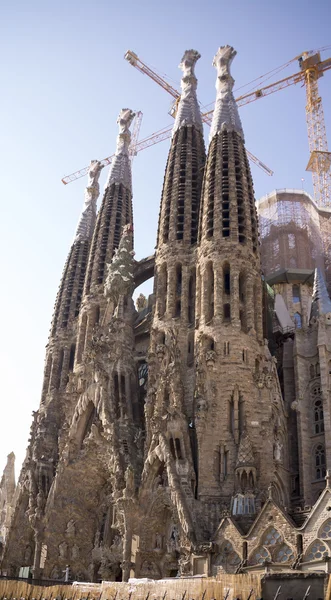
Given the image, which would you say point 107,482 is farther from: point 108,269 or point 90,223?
point 90,223

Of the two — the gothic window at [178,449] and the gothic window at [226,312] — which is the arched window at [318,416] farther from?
the gothic window at [178,449]

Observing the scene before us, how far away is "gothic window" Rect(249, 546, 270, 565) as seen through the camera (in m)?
24.1

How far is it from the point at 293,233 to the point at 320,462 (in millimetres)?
23748

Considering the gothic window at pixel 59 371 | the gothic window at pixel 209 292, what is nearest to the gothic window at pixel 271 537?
the gothic window at pixel 209 292

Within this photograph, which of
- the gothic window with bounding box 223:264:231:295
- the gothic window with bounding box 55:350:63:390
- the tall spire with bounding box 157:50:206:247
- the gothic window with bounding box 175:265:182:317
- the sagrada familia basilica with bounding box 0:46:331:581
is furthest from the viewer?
the gothic window with bounding box 55:350:63:390

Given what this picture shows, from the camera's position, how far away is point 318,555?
2269cm

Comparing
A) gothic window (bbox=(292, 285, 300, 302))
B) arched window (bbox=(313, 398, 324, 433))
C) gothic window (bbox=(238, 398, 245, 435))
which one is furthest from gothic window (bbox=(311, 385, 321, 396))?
gothic window (bbox=(292, 285, 300, 302))

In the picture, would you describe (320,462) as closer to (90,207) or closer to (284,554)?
(284,554)

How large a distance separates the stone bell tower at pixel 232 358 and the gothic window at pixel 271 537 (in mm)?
2012

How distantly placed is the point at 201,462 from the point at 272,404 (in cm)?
448

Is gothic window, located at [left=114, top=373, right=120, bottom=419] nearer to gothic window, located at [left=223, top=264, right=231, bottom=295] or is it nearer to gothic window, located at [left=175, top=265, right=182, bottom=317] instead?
gothic window, located at [left=175, top=265, right=182, bottom=317]

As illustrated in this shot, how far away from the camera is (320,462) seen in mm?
31375

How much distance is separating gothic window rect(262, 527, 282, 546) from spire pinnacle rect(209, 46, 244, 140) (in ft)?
82.8

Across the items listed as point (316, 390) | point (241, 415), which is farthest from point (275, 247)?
point (241, 415)
